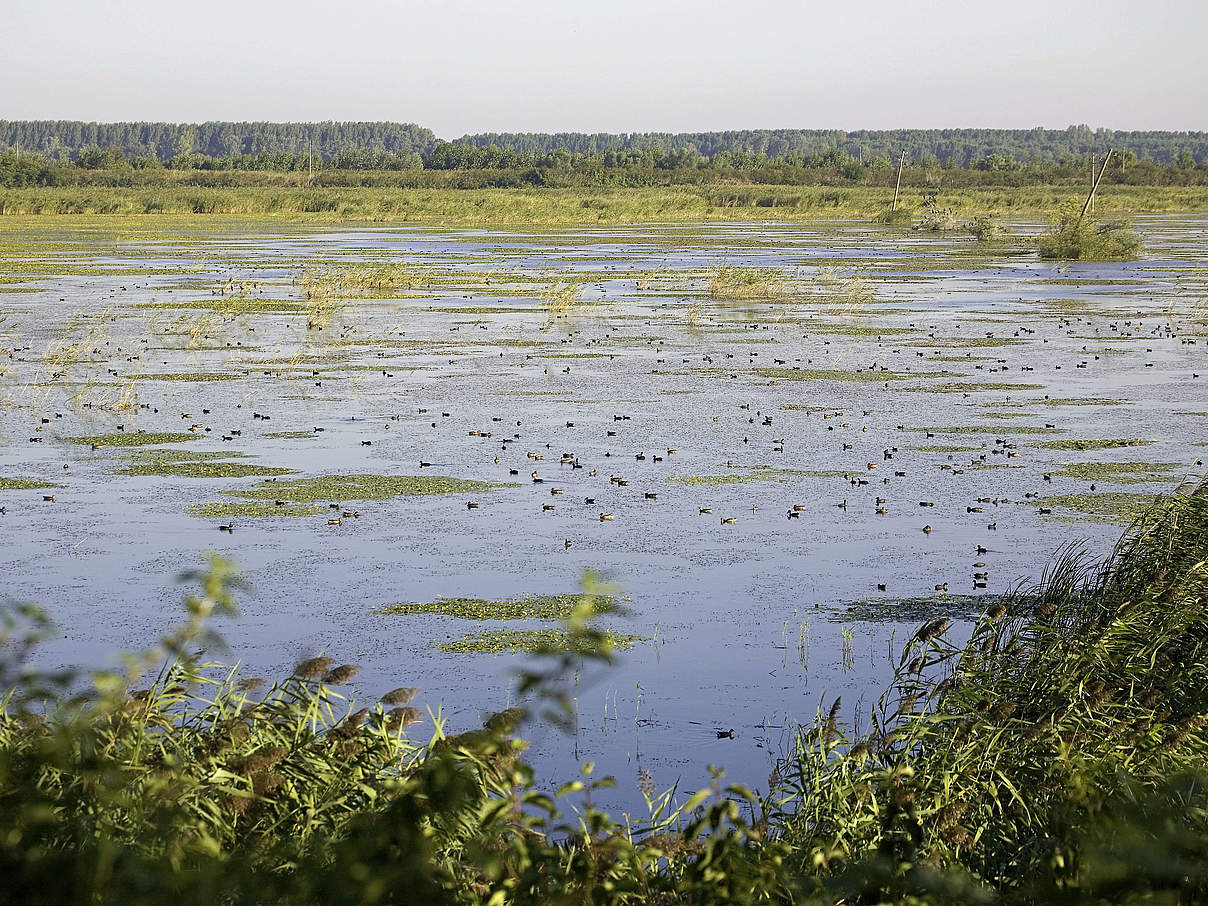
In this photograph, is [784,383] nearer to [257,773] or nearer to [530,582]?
[530,582]

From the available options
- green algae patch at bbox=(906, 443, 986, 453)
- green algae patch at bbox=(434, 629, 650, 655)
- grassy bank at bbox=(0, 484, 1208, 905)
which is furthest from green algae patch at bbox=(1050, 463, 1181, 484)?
green algae patch at bbox=(434, 629, 650, 655)

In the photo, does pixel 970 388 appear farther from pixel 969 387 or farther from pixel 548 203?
pixel 548 203

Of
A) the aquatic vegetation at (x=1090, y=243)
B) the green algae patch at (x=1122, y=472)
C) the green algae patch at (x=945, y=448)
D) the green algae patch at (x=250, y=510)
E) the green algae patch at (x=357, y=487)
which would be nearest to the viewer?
the green algae patch at (x=250, y=510)

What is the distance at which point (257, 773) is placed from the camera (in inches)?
163

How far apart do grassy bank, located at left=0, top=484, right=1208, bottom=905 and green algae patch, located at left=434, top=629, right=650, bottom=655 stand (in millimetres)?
1174

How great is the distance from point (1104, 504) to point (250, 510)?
257 inches

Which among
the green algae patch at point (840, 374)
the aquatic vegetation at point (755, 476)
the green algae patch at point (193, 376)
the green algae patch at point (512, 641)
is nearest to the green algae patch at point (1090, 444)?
the aquatic vegetation at point (755, 476)

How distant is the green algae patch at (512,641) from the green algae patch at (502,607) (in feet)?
0.90

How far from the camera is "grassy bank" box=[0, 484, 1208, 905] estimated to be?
2660 mm

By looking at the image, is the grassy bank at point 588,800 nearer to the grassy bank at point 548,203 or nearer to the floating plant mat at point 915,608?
the floating plant mat at point 915,608

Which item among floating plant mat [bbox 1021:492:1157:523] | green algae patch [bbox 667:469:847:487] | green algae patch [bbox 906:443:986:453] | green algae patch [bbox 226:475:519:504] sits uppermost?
green algae patch [bbox 906:443:986:453]

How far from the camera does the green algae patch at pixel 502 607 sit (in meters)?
8.75

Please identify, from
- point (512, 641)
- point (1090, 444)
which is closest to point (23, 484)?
point (512, 641)

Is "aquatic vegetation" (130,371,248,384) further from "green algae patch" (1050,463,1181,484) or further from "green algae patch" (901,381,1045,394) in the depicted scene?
"green algae patch" (1050,463,1181,484)
